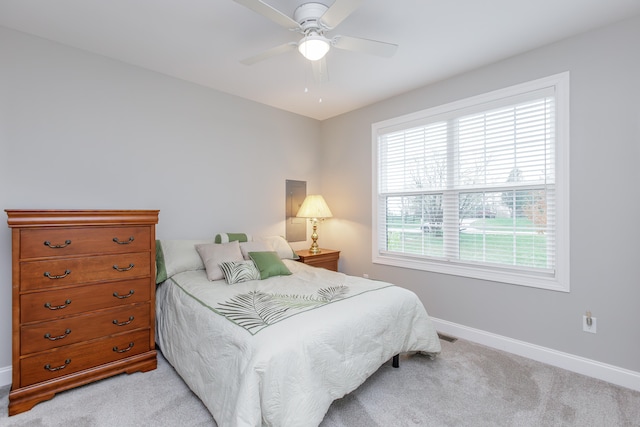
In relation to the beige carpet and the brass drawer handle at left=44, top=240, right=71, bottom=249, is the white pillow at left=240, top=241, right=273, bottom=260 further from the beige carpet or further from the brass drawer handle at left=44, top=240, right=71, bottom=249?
the brass drawer handle at left=44, top=240, right=71, bottom=249

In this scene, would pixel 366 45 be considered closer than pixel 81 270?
Yes

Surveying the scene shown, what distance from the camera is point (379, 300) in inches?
80.3

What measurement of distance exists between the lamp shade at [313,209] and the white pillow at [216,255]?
109 cm

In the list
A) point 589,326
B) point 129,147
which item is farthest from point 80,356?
point 589,326

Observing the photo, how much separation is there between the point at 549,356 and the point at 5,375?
13.3ft

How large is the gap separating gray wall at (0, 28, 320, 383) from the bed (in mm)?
627

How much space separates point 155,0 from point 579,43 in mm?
2973

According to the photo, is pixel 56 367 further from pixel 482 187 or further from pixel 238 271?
pixel 482 187

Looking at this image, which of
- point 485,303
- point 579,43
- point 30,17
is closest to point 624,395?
point 485,303

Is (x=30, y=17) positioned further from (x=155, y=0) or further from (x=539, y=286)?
(x=539, y=286)

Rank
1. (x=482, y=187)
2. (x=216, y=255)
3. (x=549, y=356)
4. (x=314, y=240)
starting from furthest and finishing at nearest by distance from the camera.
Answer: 1. (x=314, y=240)
2. (x=482, y=187)
3. (x=216, y=255)
4. (x=549, y=356)

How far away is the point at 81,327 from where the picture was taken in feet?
6.60

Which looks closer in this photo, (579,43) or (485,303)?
(579,43)

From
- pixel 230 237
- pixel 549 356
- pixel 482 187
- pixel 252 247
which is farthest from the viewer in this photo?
pixel 230 237
